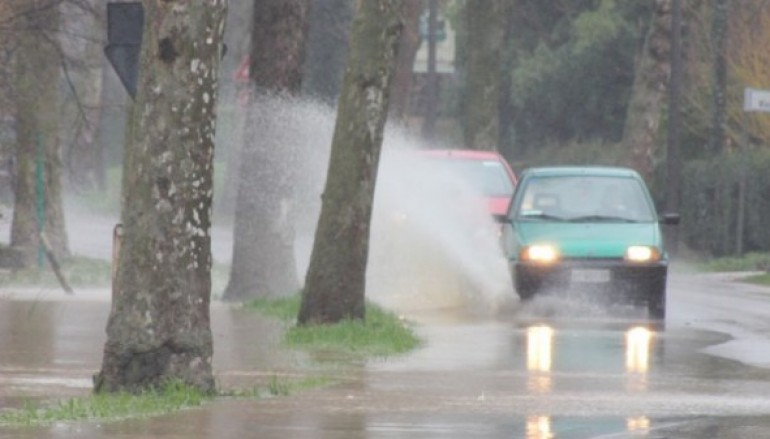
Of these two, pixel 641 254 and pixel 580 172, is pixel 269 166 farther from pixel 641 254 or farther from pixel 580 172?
pixel 641 254

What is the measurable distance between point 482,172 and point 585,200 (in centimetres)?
454

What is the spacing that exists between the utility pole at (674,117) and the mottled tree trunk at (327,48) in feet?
67.5

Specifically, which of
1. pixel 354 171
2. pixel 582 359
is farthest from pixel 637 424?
pixel 354 171

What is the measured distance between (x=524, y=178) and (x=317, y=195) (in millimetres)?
3846

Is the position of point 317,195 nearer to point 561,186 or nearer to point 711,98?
point 561,186

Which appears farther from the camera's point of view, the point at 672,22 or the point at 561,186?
the point at 672,22

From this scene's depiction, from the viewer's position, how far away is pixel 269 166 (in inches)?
955

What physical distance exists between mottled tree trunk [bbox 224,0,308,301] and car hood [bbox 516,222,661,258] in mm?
2811

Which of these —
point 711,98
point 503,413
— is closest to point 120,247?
point 503,413

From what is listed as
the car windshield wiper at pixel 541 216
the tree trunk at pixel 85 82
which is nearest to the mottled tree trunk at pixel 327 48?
the tree trunk at pixel 85 82

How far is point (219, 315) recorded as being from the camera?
22.2 m

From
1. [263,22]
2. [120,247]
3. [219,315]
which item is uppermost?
[263,22]

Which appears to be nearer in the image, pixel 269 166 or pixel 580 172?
pixel 269 166

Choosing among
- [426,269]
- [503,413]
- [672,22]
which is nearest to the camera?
[503,413]
